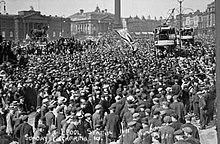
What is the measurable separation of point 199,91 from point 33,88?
5.79 feet

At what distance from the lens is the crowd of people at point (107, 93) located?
336cm

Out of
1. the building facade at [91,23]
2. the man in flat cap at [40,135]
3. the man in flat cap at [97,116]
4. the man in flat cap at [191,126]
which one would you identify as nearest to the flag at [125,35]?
the building facade at [91,23]

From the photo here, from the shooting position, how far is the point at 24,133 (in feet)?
12.0

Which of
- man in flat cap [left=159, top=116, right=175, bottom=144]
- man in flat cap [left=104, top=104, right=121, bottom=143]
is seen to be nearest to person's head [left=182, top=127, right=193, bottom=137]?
man in flat cap [left=159, top=116, right=175, bottom=144]

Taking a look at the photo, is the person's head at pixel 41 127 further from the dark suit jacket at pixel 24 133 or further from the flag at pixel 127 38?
the flag at pixel 127 38

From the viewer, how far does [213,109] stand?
3201 mm

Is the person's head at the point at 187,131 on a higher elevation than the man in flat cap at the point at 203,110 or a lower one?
lower

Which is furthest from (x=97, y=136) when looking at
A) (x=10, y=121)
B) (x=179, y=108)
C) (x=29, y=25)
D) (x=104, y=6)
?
(x=29, y=25)

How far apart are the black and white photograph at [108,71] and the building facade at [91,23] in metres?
0.01

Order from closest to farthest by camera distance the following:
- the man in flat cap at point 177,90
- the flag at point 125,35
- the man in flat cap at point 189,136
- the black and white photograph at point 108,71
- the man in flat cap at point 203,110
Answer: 1. the man in flat cap at point 189,136
2. the man in flat cap at point 203,110
3. the black and white photograph at point 108,71
4. the man in flat cap at point 177,90
5. the flag at point 125,35

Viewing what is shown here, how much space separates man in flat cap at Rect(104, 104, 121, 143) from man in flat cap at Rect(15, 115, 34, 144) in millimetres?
762

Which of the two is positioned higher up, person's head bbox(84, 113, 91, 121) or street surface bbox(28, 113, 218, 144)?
person's head bbox(84, 113, 91, 121)

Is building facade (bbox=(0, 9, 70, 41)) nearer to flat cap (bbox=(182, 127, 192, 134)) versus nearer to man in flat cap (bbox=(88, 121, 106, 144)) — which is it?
man in flat cap (bbox=(88, 121, 106, 144))

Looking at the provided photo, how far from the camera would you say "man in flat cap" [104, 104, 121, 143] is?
3.54 meters
